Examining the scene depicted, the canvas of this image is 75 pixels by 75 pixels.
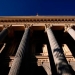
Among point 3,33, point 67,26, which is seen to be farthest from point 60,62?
point 67,26

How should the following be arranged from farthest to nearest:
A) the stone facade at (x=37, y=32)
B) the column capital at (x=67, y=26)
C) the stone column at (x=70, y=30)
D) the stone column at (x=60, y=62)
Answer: the column capital at (x=67, y=26)
the stone facade at (x=37, y=32)
the stone column at (x=70, y=30)
the stone column at (x=60, y=62)

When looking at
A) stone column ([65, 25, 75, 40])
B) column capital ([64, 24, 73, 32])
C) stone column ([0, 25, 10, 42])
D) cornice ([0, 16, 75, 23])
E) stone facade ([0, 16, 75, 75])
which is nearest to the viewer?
stone column ([0, 25, 10, 42])

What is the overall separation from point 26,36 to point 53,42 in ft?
11.4

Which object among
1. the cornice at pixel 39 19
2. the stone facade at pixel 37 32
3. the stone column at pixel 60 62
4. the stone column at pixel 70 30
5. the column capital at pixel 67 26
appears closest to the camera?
the stone column at pixel 60 62

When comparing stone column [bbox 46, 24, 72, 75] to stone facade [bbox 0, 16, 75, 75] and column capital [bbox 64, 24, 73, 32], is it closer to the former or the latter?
stone facade [bbox 0, 16, 75, 75]

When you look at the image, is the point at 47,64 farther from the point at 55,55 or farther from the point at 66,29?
the point at 66,29

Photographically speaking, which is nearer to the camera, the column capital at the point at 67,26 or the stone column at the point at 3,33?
the stone column at the point at 3,33

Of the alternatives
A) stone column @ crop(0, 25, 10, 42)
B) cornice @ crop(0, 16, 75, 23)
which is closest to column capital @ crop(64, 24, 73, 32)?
cornice @ crop(0, 16, 75, 23)

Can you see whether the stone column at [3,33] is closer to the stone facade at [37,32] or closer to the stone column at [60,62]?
the stone facade at [37,32]

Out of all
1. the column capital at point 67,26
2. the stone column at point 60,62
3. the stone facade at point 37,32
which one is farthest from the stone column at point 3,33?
the column capital at point 67,26

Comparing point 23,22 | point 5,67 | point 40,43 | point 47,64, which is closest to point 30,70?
point 47,64

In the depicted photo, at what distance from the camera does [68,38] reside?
19.5 meters

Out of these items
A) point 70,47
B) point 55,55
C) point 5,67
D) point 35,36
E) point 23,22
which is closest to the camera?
point 55,55

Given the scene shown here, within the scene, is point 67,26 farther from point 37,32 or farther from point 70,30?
point 37,32
